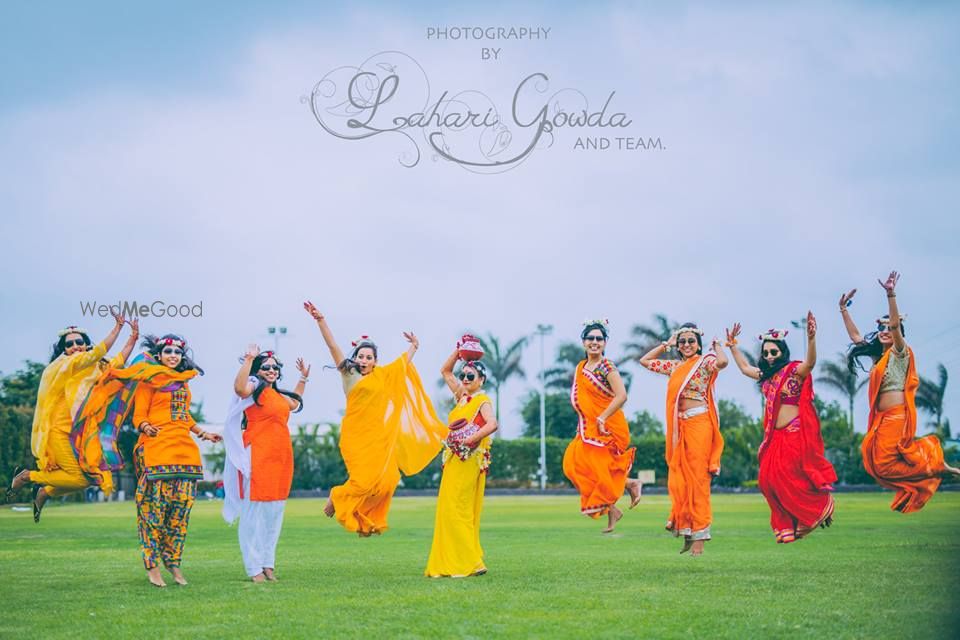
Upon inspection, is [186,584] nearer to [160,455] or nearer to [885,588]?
[160,455]

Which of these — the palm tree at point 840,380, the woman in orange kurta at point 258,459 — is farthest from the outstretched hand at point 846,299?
the palm tree at point 840,380

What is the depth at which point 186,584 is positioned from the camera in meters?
11.1

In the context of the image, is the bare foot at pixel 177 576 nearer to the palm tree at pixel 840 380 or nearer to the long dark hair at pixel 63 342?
the long dark hair at pixel 63 342

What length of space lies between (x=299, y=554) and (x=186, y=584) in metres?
4.23

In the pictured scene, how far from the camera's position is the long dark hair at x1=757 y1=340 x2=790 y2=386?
12477 millimetres

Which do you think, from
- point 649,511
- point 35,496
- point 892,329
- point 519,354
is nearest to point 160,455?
point 35,496

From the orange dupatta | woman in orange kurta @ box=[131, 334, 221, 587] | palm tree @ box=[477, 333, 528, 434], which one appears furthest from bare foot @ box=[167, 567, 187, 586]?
palm tree @ box=[477, 333, 528, 434]

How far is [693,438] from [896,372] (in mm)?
2278

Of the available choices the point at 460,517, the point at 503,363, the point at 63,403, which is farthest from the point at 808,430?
the point at 503,363

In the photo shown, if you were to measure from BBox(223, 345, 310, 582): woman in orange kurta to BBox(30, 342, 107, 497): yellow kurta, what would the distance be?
6.33ft

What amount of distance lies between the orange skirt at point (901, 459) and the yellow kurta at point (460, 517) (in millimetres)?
4368

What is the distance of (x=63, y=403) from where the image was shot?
1335 cm

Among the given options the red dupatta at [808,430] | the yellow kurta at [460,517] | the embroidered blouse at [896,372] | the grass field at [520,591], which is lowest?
the grass field at [520,591]

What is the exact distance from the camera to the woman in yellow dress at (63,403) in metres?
12.2
